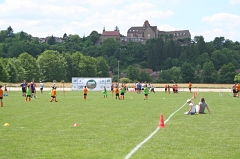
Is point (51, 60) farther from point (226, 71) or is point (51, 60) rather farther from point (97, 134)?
point (97, 134)

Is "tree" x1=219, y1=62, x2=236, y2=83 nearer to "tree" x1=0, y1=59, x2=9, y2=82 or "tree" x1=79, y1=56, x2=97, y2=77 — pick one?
"tree" x1=79, y1=56, x2=97, y2=77

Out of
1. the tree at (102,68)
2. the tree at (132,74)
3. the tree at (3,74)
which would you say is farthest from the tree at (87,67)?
the tree at (3,74)

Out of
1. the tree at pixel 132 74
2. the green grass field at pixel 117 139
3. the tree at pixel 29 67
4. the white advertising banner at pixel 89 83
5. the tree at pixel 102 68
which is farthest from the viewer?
the tree at pixel 102 68

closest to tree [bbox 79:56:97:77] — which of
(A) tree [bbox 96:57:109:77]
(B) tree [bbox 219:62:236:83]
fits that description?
(A) tree [bbox 96:57:109:77]

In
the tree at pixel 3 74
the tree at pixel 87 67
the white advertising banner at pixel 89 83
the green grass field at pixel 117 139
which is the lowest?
the green grass field at pixel 117 139

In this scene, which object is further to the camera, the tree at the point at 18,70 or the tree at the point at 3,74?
the tree at the point at 18,70

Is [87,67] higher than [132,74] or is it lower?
higher

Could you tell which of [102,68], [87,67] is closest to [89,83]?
[87,67]

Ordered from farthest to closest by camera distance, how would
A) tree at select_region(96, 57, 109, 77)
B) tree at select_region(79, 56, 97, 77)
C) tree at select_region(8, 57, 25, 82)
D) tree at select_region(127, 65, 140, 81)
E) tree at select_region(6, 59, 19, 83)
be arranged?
tree at select_region(96, 57, 109, 77), tree at select_region(127, 65, 140, 81), tree at select_region(79, 56, 97, 77), tree at select_region(8, 57, 25, 82), tree at select_region(6, 59, 19, 83)

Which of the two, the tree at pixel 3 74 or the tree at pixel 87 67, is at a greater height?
the tree at pixel 87 67

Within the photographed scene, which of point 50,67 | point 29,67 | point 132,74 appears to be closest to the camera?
point 29,67

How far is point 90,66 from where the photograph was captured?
156750mm

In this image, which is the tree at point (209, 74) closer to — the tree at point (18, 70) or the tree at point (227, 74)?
the tree at point (227, 74)

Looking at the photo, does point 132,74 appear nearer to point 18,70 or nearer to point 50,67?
point 50,67
